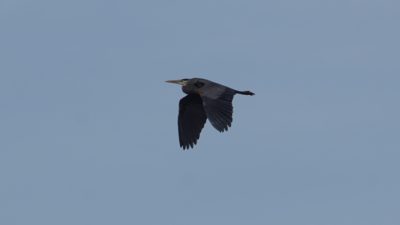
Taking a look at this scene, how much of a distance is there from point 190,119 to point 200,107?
1.50 ft

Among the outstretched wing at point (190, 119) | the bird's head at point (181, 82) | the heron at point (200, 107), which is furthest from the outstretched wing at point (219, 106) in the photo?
the outstretched wing at point (190, 119)

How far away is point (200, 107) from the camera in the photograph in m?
32.5

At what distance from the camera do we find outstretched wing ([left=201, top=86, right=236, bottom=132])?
28.3 m

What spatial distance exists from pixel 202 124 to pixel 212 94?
2.78 m

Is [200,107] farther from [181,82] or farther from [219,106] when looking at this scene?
[219,106]

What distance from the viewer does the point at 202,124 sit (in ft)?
106

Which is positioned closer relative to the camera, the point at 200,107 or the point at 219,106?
the point at 219,106

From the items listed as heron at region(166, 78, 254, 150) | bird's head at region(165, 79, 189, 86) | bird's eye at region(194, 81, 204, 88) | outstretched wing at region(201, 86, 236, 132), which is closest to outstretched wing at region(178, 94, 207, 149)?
heron at region(166, 78, 254, 150)

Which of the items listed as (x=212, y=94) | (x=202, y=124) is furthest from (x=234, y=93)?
(x=202, y=124)

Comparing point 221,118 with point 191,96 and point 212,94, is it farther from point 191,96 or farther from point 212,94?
point 191,96

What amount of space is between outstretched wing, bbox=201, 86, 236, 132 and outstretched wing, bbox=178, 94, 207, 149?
2.24 meters

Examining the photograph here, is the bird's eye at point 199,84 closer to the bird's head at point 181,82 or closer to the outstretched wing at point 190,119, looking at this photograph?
the bird's head at point 181,82

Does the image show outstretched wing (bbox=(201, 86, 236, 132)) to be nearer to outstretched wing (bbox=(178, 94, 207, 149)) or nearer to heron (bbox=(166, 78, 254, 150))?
heron (bbox=(166, 78, 254, 150))

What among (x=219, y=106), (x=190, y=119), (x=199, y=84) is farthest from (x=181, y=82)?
(x=219, y=106)
